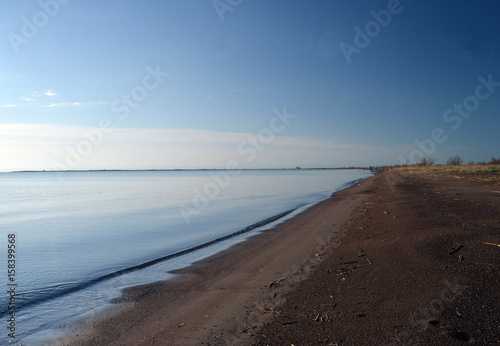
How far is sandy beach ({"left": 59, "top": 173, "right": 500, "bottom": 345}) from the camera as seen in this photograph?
457 centimetres

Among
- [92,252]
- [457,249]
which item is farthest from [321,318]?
[92,252]

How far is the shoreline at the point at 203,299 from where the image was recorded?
536 cm

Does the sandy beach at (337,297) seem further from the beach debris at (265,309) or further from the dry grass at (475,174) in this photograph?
the dry grass at (475,174)

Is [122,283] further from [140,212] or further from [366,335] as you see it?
[140,212]

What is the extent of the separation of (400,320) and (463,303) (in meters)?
1.12

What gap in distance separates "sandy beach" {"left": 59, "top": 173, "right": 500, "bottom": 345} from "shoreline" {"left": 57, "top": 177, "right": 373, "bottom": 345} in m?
0.03

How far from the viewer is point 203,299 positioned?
6.84 meters

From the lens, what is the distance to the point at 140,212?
24641mm

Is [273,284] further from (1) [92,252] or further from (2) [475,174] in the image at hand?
(2) [475,174]

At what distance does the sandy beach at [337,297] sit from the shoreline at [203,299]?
25mm

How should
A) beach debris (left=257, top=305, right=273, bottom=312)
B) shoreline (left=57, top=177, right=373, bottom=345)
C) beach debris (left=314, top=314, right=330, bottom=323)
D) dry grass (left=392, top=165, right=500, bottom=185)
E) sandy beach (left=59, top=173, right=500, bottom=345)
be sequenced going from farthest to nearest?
dry grass (left=392, top=165, right=500, bottom=185) < beach debris (left=257, top=305, right=273, bottom=312) < shoreline (left=57, top=177, right=373, bottom=345) < beach debris (left=314, top=314, right=330, bottom=323) < sandy beach (left=59, top=173, right=500, bottom=345)

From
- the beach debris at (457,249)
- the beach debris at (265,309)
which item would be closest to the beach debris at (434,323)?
the beach debris at (265,309)

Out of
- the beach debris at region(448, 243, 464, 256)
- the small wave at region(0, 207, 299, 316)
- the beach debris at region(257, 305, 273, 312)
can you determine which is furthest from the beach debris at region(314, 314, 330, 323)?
the small wave at region(0, 207, 299, 316)

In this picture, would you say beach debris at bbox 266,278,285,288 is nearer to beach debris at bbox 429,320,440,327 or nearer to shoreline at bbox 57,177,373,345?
shoreline at bbox 57,177,373,345
